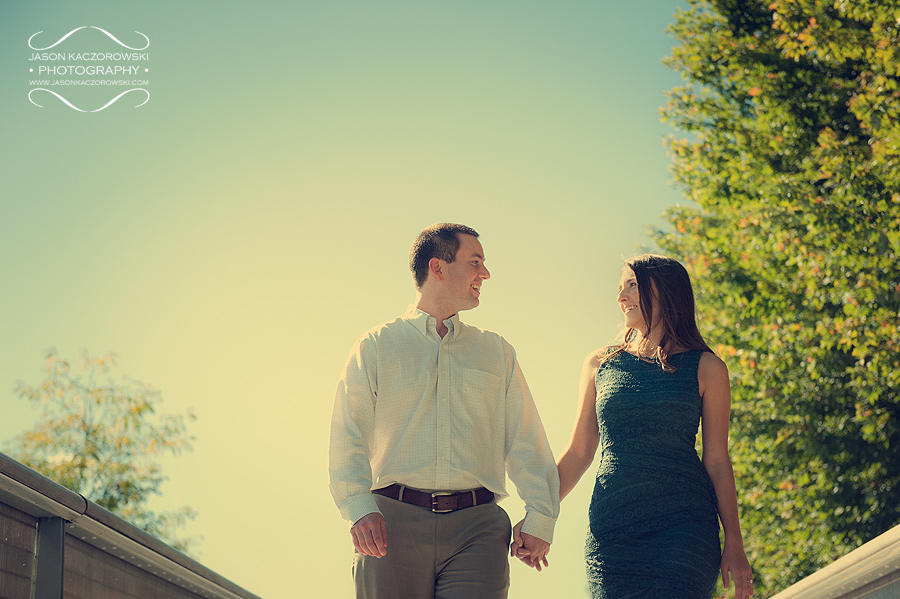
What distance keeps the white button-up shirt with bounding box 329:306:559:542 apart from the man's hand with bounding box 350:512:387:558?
34 mm

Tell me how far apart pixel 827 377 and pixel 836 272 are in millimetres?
1220

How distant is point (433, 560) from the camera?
3.57m

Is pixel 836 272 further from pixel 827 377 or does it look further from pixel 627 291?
pixel 627 291

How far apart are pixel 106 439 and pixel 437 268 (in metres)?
16.8

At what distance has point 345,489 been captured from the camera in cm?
354

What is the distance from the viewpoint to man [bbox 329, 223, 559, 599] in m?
3.55

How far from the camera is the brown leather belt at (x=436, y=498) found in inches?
143

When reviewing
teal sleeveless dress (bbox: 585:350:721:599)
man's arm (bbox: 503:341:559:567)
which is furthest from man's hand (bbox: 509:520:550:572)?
teal sleeveless dress (bbox: 585:350:721:599)

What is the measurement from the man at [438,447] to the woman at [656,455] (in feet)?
0.76

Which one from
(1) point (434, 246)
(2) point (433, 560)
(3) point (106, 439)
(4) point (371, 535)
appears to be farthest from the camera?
(3) point (106, 439)

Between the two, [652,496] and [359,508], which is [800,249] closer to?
[652,496]

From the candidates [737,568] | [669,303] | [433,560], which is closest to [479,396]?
[433,560]

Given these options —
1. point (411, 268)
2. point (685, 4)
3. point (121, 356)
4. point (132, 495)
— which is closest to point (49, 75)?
point (121, 356)

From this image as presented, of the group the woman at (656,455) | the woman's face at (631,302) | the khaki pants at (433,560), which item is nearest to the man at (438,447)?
the khaki pants at (433,560)
